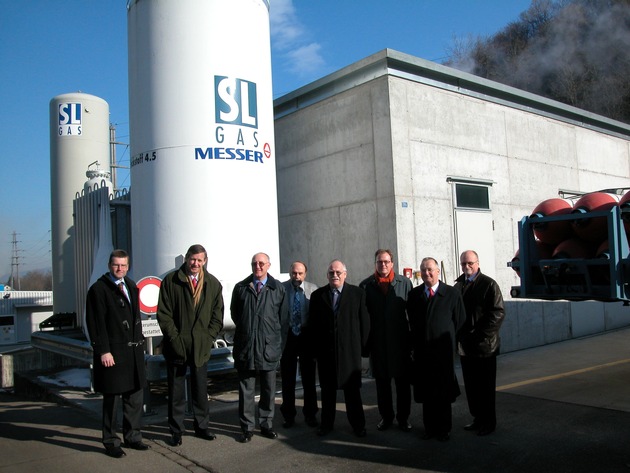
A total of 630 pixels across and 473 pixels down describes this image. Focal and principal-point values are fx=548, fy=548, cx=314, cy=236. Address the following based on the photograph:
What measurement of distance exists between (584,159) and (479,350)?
10.6 m

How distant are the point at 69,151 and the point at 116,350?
513 inches

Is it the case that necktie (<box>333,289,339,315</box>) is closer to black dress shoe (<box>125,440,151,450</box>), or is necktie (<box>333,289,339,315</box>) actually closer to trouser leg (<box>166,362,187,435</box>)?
trouser leg (<box>166,362,187,435</box>)

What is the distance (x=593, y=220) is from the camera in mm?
5703

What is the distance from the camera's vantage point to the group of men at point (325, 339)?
5129 millimetres

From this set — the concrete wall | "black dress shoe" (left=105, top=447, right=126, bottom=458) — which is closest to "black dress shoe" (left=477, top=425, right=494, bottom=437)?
"black dress shoe" (left=105, top=447, right=126, bottom=458)

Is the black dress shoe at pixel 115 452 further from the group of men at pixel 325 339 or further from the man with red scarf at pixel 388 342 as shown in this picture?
the man with red scarf at pixel 388 342

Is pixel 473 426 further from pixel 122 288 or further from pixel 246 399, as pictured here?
pixel 122 288

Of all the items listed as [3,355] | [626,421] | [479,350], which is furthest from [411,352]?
[3,355]

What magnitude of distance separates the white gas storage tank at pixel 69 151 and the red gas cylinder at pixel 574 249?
1320 centimetres

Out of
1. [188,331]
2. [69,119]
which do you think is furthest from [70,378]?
[69,119]

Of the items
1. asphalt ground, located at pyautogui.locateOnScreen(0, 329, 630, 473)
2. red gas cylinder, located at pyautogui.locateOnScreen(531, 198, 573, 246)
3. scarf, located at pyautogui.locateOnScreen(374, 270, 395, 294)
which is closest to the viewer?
asphalt ground, located at pyautogui.locateOnScreen(0, 329, 630, 473)

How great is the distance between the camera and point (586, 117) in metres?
14.1

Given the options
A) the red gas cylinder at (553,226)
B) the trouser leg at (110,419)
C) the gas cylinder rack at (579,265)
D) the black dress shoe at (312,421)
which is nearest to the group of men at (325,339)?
the trouser leg at (110,419)

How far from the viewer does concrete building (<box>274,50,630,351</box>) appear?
32.3 feet
